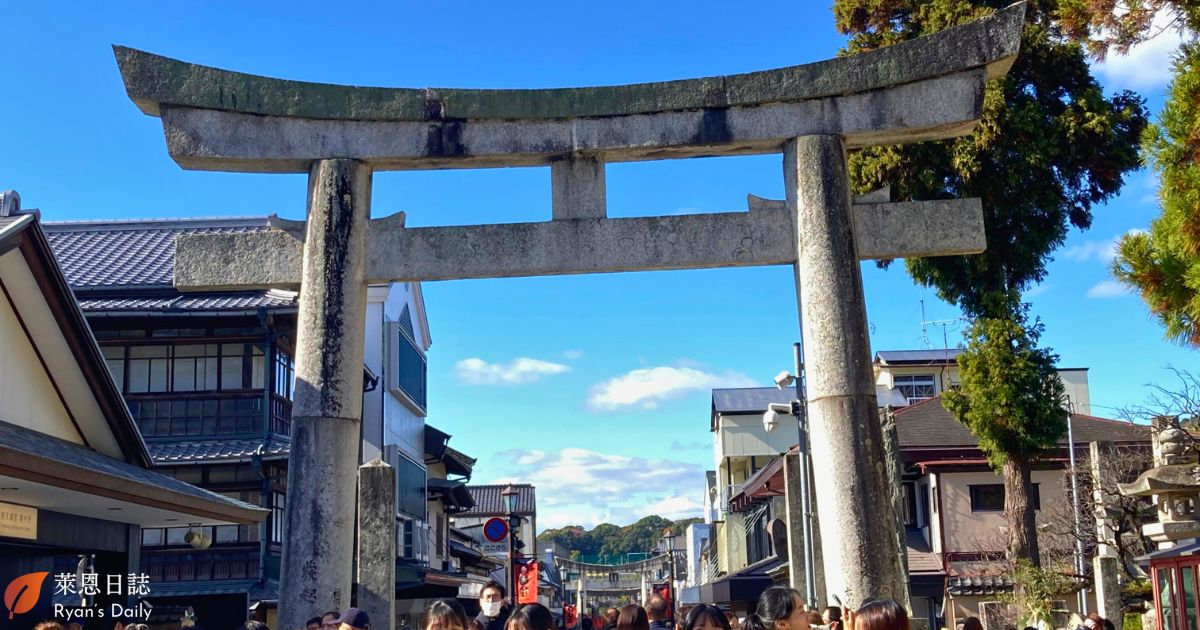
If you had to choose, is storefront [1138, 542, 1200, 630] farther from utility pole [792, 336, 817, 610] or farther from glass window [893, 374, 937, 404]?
glass window [893, 374, 937, 404]

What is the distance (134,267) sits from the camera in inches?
952

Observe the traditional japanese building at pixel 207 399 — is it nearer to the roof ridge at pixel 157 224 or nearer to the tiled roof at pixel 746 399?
the roof ridge at pixel 157 224

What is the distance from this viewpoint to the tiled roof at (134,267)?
22234 mm

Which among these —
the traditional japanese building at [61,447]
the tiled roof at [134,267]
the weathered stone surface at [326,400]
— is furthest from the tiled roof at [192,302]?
the weathered stone surface at [326,400]

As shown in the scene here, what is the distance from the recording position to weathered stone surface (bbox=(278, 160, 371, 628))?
11.1 m

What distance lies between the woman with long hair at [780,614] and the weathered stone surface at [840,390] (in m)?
3.36

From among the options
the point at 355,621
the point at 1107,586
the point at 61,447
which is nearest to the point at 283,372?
the point at 61,447

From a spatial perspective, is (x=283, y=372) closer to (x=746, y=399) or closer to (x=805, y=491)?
(x=805, y=491)

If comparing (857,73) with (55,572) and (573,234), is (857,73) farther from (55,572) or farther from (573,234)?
(55,572)

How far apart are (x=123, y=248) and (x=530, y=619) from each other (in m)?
21.6

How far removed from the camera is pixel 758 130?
11828 millimetres

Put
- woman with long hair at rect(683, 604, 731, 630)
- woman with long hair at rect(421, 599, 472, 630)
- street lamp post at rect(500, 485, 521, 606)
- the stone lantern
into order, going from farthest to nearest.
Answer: street lamp post at rect(500, 485, 521, 606)
the stone lantern
woman with long hair at rect(421, 599, 472, 630)
woman with long hair at rect(683, 604, 731, 630)

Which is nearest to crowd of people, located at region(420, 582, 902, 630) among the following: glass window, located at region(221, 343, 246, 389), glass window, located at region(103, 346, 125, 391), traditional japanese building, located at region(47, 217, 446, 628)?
traditional japanese building, located at region(47, 217, 446, 628)

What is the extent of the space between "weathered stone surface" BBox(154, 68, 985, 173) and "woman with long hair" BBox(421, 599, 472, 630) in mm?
5560
